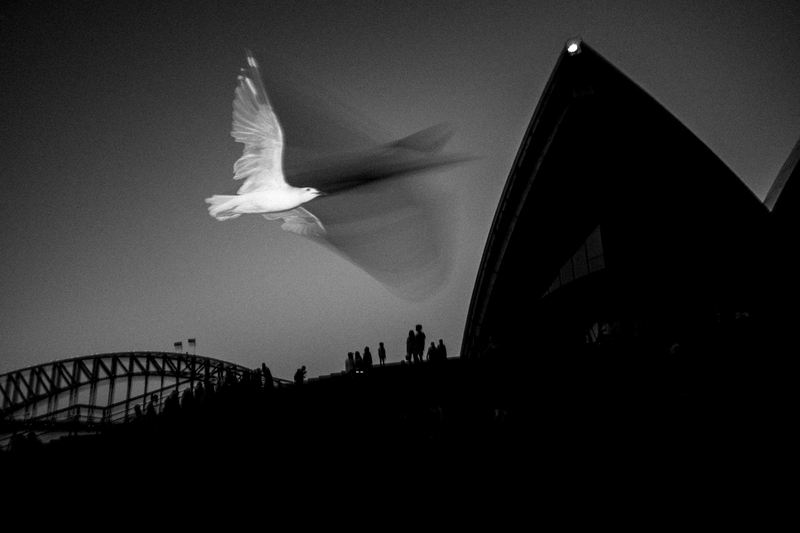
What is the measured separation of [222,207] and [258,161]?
7.64 feet

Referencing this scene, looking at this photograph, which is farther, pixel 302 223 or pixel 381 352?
pixel 302 223

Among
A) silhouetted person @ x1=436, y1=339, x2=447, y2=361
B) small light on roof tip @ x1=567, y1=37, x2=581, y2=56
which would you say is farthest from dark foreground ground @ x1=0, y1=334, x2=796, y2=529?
small light on roof tip @ x1=567, y1=37, x2=581, y2=56

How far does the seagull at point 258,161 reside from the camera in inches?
532

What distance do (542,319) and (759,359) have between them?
16.0 meters

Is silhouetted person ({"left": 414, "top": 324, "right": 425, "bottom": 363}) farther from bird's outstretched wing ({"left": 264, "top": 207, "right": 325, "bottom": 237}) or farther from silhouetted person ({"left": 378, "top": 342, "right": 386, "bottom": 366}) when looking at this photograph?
bird's outstretched wing ({"left": 264, "top": 207, "right": 325, "bottom": 237})

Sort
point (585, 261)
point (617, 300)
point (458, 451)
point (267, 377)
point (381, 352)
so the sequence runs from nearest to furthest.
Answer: point (458, 451) < point (267, 377) < point (381, 352) < point (617, 300) < point (585, 261)

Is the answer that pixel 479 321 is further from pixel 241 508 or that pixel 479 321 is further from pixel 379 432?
pixel 241 508

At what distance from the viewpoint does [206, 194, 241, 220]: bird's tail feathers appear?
12.4 meters

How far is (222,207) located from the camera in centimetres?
1299

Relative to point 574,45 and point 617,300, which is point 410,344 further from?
point 574,45

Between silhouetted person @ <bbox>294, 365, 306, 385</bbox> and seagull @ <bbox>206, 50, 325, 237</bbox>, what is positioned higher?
seagull @ <bbox>206, 50, 325, 237</bbox>

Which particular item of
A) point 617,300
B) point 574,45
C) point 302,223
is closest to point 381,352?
point 302,223

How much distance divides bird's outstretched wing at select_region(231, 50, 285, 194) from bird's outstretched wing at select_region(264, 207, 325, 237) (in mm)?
1640

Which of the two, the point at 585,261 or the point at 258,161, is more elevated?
the point at 258,161
